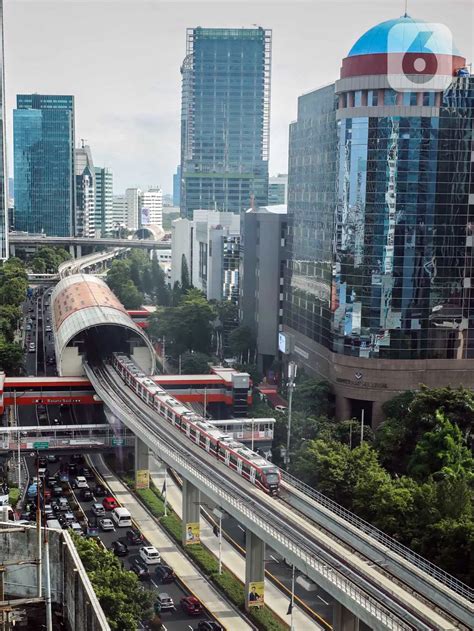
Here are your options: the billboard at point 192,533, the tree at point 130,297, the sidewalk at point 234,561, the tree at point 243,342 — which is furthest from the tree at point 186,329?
the billboard at point 192,533

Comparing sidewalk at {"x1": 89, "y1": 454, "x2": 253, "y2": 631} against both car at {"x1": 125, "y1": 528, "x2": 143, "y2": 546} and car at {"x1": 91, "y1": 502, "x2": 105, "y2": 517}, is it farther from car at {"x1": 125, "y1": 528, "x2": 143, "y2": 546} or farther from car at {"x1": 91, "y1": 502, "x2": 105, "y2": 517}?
car at {"x1": 91, "y1": 502, "x2": 105, "y2": 517}

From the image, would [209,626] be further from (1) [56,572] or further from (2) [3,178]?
(2) [3,178]

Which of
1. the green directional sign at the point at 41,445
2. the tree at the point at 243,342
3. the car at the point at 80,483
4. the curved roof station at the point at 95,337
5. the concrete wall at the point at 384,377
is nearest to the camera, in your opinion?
the car at the point at 80,483

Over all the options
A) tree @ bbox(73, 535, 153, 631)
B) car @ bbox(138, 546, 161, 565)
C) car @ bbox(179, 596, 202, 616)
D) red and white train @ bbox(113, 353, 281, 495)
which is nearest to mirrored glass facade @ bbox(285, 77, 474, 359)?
red and white train @ bbox(113, 353, 281, 495)

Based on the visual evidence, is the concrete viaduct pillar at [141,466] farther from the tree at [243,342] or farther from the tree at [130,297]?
the tree at [130,297]

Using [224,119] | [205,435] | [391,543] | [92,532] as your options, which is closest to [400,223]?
[205,435]

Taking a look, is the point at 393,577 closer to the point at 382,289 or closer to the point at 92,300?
the point at 382,289
